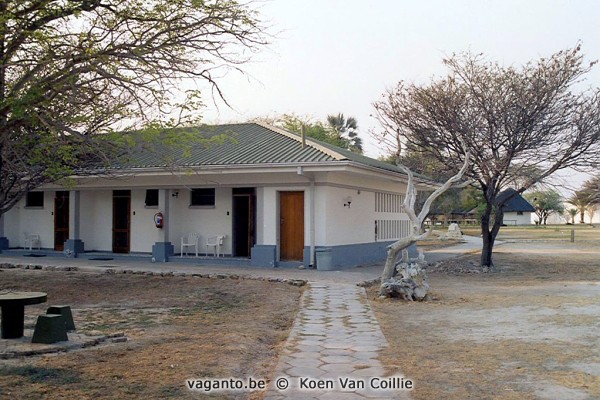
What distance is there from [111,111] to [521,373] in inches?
331

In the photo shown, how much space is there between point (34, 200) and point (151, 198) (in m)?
5.72

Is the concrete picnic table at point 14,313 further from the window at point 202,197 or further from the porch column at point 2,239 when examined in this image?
the porch column at point 2,239

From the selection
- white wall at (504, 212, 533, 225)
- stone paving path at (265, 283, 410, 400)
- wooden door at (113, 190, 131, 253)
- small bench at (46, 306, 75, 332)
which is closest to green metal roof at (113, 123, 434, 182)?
wooden door at (113, 190, 131, 253)

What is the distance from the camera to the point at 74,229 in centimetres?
2142

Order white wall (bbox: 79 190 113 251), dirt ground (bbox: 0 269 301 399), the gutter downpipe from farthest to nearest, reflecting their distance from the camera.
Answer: white wall (bbox: 79 190 113 251), the gutter downpipe, dirt ground (bbox: 0 269 301 399)

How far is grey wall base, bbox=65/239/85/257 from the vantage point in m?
21.3

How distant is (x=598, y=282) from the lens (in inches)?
655

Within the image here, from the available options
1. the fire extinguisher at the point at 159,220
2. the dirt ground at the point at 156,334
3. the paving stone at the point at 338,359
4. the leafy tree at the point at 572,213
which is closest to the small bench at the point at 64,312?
the dirt ground at the point at 156,334

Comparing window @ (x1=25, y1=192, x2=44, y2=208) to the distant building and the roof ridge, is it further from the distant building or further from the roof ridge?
the distant building

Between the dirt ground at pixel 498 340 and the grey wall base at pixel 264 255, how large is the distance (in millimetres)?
4711

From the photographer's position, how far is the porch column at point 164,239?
19875 mm

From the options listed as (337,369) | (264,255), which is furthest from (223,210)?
(337,369)

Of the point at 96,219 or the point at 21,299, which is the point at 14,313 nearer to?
the point at 21,299

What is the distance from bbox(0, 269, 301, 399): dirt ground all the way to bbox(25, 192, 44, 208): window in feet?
26.5
